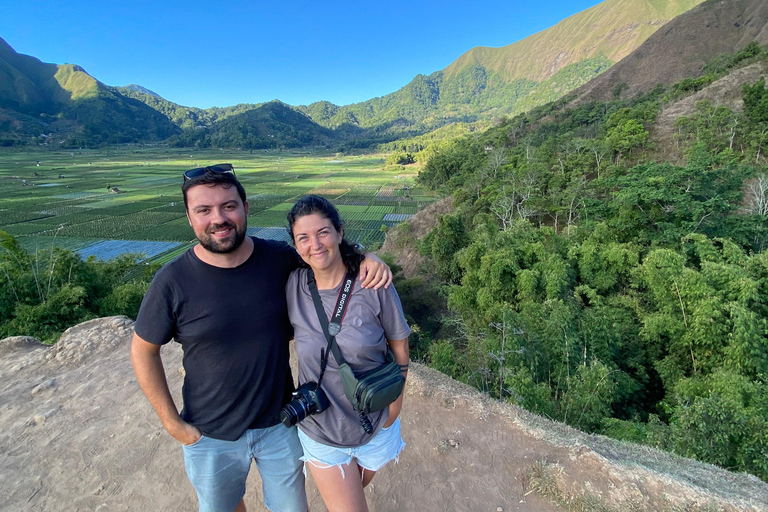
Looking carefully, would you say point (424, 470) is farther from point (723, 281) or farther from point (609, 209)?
point (609, 209)

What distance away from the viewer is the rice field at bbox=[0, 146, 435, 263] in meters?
34.4

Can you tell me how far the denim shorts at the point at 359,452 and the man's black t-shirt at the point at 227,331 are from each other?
0.33 m

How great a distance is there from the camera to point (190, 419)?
2.11 metres

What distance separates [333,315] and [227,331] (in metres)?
0.60

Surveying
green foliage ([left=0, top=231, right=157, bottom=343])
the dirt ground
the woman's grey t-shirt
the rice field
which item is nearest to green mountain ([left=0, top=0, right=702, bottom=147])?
the rice field

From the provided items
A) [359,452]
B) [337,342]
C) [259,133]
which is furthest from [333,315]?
[259,133]

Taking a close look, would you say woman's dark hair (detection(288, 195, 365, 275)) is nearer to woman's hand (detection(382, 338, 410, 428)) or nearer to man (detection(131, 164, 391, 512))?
man (detection(131, 164, 391, 512))

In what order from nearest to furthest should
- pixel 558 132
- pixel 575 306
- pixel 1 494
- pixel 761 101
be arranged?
pixel 1 494 → pixel 575 306 → pixel 761 101 → pixel 558 132

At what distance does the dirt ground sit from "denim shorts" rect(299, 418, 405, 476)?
1.61 metres

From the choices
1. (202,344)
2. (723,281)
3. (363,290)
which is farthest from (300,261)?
(723,281)

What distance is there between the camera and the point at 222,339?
1.90 meters

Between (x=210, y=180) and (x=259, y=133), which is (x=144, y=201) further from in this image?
(x=259, y=133)

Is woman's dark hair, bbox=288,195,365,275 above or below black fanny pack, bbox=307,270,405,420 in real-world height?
above

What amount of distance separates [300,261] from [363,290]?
51 cm
